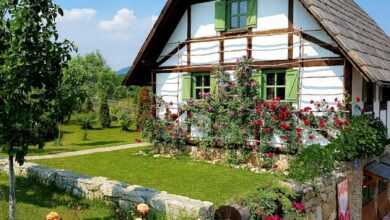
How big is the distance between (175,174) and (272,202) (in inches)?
181

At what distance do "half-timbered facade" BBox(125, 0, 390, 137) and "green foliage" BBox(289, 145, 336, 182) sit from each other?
6.77 feet

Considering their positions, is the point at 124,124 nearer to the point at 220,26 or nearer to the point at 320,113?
the point at 220,26

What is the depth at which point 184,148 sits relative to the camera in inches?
545

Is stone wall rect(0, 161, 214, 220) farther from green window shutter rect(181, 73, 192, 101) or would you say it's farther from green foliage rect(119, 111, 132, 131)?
green foliage rect(119, 111, 132, 131)

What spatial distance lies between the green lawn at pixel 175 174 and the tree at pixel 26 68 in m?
3.89

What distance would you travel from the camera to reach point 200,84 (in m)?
13.9

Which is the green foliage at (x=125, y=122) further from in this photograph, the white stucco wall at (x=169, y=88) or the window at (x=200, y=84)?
the window at (x=200, y=84)

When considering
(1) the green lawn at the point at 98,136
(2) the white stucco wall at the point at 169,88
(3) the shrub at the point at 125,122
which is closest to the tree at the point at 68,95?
(2) the white stucco wall at the point at 169,88

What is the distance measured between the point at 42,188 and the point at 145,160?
483 centimetres

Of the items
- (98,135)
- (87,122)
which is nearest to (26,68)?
(98,135)

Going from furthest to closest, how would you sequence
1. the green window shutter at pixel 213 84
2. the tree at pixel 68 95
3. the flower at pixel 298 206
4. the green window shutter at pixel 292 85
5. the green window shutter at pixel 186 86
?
the green window shutter at pixel 186 86
the green window shutter at pixel 213 84
the green window shutter at pixel 292 85
the flower at pixel 298 206
the tree at pixel 68 95

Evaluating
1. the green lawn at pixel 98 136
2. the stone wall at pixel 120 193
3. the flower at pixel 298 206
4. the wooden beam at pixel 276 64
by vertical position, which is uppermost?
the wooden beam at pixel 276 64

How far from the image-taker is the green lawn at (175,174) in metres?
8.87

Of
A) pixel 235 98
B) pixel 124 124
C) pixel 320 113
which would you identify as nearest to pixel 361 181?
pixel 320 113
